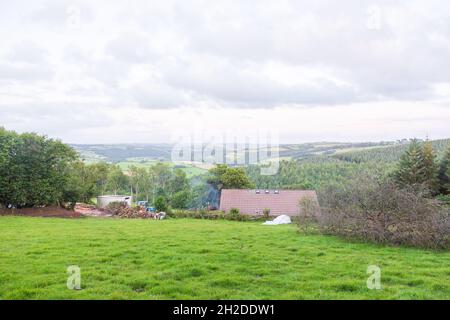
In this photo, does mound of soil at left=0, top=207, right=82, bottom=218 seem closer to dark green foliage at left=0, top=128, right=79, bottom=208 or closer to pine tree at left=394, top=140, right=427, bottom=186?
dark green foliage at left=0, top=128, right=79, bottom=208

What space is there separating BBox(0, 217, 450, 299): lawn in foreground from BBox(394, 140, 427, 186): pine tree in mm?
22421

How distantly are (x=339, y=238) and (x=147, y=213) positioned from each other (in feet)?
51.0

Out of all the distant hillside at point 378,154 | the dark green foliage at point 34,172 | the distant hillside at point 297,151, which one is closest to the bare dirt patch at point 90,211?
the dark green foliage at point 34,172

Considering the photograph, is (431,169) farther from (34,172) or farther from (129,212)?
(34,172)

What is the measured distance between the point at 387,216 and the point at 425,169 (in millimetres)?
23246

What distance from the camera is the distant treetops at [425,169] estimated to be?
31.8 m

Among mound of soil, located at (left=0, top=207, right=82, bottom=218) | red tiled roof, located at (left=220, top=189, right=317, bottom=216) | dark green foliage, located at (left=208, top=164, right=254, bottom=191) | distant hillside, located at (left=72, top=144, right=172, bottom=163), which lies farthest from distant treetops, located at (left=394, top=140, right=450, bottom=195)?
distant hillside, located at (left=72, top=144, right=172, bottom=163)

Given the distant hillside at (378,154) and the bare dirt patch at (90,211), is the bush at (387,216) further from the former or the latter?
the distant hillside at (378,154)

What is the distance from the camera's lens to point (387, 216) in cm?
1210

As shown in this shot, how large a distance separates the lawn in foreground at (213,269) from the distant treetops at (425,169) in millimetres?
22728

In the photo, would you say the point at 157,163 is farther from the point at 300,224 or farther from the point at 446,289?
the point at 446,289

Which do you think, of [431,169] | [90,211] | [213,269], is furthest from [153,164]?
[213,269]
